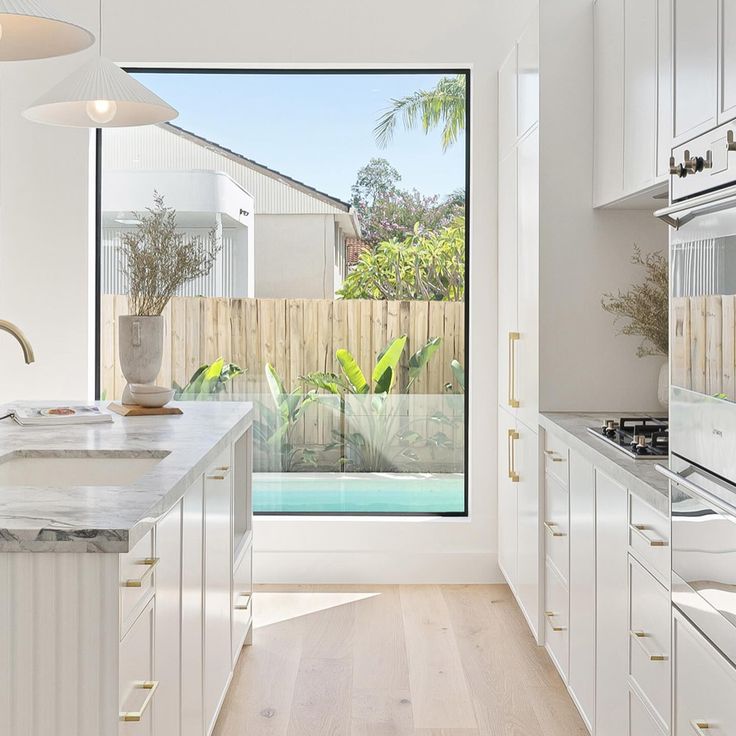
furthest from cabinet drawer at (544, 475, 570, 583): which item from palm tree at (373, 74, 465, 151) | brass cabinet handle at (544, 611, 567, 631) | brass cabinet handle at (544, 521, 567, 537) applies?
palm tree at (373, 74, 465, 151)

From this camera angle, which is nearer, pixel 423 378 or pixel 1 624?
pixel 1 624

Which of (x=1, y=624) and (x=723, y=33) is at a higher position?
(x=723, y=33)

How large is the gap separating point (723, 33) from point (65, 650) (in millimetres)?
1588

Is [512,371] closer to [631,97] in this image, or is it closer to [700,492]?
[631,97]

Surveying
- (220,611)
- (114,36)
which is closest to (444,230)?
(114,36)

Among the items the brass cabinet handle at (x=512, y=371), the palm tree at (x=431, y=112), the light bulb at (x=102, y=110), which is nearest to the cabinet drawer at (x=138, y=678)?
the light bulb at (x=102, y=110)

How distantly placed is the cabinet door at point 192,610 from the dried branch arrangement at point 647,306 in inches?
69.8

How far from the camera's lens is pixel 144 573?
1817 mm

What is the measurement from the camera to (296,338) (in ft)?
15.5

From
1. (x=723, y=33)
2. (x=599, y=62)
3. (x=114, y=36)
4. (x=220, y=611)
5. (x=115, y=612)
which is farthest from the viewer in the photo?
(x=114, y=36)

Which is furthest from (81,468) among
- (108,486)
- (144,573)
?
(144,573)

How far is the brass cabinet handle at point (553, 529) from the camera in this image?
3.10 meters

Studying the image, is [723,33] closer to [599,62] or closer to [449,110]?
[599,62]

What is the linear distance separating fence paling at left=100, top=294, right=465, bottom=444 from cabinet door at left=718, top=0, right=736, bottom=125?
9.79ft
